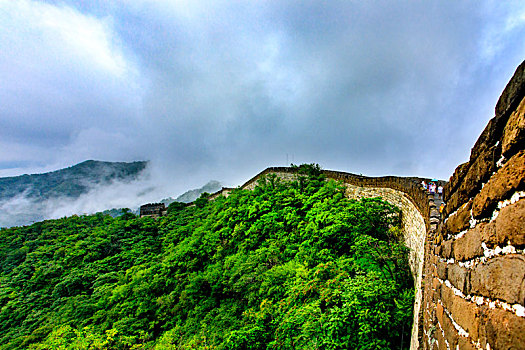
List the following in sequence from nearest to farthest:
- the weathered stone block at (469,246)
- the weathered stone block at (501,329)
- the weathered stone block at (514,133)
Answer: the weathered stone block at (501,329)
the weathered stone block at (514,133)
the weathered stone block at (469,246)

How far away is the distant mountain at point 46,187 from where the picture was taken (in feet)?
423

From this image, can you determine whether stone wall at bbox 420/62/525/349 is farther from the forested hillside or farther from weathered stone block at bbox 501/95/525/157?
the forested hillside

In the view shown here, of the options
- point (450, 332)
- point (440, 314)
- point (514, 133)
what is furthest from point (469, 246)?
point (440, 314)

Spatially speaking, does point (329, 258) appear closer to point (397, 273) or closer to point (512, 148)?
point (397, 273)

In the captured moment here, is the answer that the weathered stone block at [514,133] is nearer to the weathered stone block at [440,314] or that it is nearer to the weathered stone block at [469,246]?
the weathered stone block at [469,246]

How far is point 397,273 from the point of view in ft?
22.4

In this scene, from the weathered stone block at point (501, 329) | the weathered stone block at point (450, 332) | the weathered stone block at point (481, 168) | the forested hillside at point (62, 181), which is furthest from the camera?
the forested hillside at point (62, 181)

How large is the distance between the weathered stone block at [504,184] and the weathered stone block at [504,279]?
28 cm

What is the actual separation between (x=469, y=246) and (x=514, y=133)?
0.87 meters

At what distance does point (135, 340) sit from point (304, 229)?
8731mm

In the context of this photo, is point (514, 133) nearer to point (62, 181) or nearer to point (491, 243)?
point (491, 243)

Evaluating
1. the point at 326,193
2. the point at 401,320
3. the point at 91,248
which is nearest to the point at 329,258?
the point at 401,320

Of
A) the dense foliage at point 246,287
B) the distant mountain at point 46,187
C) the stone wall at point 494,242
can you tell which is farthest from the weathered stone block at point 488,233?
the distant mountain at point 46,187

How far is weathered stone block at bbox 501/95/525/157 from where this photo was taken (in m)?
1.03
